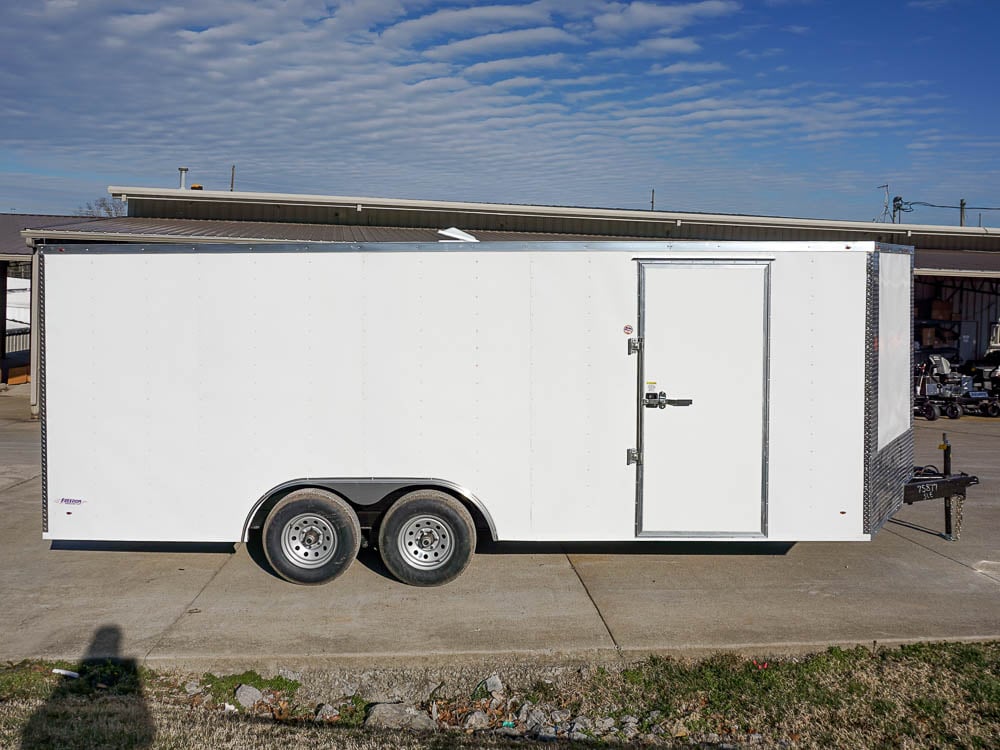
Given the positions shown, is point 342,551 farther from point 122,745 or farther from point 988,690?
Answer: point 988,690

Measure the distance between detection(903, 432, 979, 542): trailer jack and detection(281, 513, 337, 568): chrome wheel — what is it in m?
5.07

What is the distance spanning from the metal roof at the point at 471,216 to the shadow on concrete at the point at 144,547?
13282 mm

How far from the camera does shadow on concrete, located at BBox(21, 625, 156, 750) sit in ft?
15.4

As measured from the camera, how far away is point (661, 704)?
5.25 meters

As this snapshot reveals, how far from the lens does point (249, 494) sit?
7.19 meters

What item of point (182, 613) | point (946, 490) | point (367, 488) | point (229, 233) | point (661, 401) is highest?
point (229, 233)

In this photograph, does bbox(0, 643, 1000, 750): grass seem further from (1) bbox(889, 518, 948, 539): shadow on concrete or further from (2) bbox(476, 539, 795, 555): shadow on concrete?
(1) bbox(889, 518, 948, 539): shadow on concrete

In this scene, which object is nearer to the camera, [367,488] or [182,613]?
[182,613]

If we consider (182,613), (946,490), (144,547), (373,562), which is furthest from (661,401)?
(144,547)

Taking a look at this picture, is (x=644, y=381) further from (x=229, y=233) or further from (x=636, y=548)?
(x=229, y=233)

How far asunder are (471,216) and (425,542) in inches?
593

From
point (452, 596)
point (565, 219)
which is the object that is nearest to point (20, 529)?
point (452, 596)

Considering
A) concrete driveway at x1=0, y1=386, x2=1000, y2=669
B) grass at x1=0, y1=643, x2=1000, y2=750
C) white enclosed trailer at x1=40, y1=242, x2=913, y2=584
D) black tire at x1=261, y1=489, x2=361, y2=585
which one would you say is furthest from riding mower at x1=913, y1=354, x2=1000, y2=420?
black tire at x1=261, y1=489, x2=361, y2=585

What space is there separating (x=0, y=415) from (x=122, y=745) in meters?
15.7
